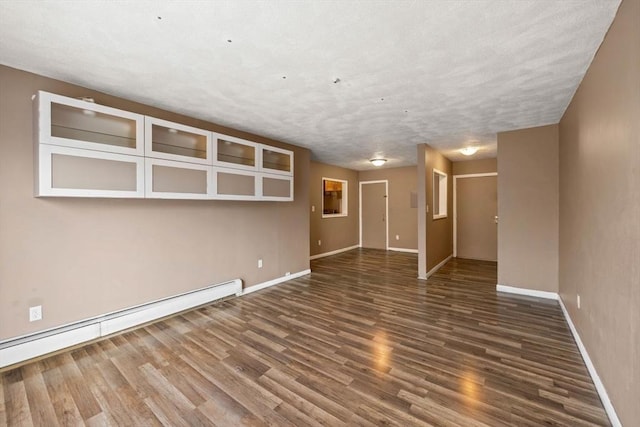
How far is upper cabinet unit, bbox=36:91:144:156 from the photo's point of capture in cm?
216

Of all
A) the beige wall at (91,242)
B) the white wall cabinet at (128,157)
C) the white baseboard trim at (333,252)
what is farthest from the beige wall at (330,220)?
the white wall cabinet at (128,157)

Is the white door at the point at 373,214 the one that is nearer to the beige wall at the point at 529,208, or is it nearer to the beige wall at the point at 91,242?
the beige wall at the point at 529,208

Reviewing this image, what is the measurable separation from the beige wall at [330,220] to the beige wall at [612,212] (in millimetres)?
4902

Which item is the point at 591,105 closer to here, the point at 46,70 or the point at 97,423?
the point at 97,423

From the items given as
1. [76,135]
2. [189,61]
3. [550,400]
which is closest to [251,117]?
[189,61]

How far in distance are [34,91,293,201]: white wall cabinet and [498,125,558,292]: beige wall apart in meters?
3.83

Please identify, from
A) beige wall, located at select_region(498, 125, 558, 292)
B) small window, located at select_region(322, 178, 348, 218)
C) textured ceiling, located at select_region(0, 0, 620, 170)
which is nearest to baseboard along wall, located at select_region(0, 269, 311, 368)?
textured ceiling, located at select_region(0, 0, 620, 170)

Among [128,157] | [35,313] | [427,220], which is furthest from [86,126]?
[427,220]

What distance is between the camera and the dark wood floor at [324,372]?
170 cm

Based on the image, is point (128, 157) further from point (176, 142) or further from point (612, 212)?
point (612, 212)

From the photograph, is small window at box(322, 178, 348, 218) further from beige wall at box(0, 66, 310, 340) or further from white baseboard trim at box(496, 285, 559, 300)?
white baseboard trim at box(496, 285, 559, 300)

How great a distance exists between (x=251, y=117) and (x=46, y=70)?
184 centimetres

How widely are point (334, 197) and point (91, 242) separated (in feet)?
18.4

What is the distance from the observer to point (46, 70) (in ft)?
7.36
